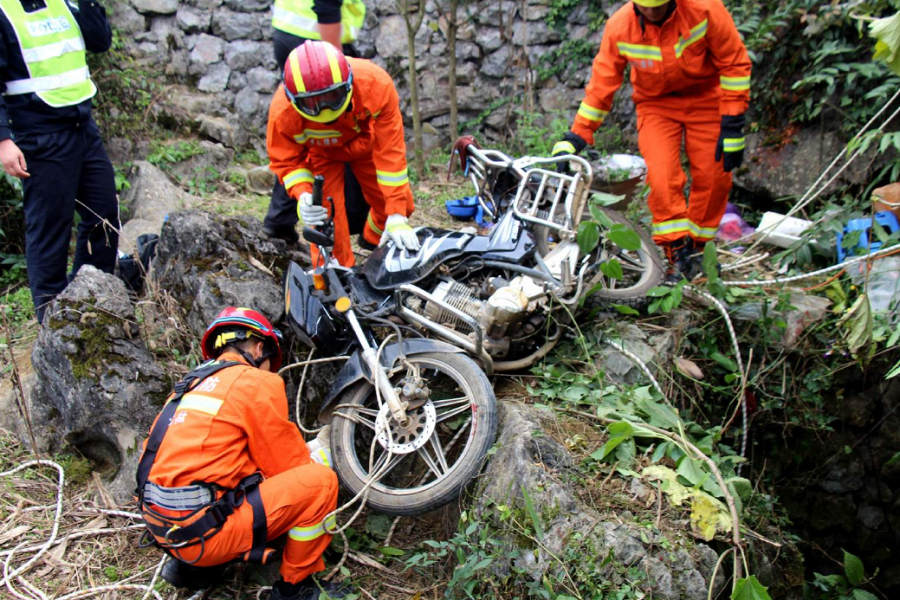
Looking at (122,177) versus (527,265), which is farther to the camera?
(122,177)

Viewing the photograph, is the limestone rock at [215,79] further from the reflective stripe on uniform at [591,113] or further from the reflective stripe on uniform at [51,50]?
the reflective stripe on uniform at [591,113]

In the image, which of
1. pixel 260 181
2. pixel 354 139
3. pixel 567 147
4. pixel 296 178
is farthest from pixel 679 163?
pixel 260 181

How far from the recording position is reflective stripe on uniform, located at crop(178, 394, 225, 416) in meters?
2.47

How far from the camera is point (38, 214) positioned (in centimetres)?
372

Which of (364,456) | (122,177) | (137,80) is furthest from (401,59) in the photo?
(364,456)

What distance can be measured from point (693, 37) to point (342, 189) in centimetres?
243

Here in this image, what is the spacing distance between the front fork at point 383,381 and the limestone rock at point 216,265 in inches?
39.3

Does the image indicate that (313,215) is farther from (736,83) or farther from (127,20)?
(127,20)

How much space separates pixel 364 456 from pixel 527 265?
55.1 inches

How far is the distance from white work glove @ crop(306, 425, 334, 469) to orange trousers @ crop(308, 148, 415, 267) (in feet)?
4.21

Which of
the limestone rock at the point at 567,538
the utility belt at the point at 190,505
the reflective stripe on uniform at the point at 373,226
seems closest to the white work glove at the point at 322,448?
the utility belt at the point at 190,505

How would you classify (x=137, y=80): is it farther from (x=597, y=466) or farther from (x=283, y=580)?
(x=597, y=466)

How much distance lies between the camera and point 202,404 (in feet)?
8.14

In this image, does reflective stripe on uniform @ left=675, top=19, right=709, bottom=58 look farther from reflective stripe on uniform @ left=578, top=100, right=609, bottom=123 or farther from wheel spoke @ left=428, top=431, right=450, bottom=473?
wheel spoke @ left=428, top=431, right=450, bottom=473
